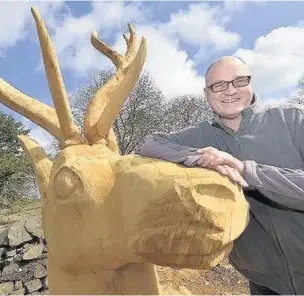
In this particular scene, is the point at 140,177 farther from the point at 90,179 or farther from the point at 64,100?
the point at 64,100

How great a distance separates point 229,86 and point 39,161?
0.96 meters

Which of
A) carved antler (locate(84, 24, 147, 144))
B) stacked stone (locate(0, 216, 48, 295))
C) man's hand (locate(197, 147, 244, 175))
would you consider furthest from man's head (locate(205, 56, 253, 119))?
stacked stone (locate(0, 216, 48, 295))

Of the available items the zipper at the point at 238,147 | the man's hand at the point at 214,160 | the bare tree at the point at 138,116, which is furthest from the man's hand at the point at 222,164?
the bare tree at the point at 138,116

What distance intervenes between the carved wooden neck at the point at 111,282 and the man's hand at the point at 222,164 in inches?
22.7

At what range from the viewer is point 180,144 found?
2.37 meters

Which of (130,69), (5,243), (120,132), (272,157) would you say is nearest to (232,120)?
(272,157)

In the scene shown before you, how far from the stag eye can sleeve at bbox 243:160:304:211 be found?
0.67 meters

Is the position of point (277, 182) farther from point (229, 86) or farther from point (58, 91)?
point (58, 91)

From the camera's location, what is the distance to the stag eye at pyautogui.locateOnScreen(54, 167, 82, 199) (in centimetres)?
205

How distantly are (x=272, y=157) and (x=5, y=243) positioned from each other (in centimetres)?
841

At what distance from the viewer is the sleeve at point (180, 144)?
199 cm

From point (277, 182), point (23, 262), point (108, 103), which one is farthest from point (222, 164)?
point (23, 262)

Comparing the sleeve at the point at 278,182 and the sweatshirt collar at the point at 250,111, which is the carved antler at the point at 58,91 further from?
the sleeve at the point at 278,182

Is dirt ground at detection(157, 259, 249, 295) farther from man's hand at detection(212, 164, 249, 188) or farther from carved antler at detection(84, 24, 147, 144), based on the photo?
man's hand at detection(212, 164, 249, 188)
